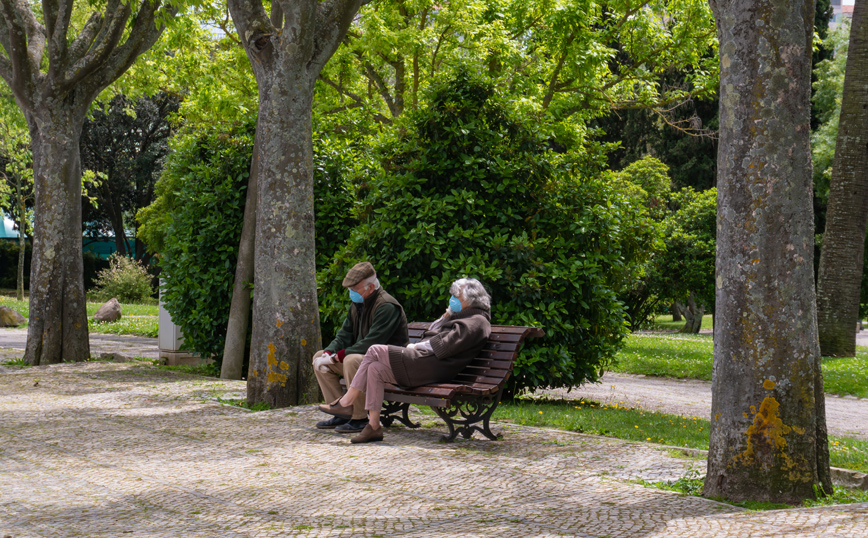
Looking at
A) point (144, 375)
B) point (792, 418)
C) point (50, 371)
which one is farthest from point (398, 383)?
point (50, 371)

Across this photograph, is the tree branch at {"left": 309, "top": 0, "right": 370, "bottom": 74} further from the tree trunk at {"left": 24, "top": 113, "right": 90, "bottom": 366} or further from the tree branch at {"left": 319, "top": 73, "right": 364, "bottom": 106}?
the tree branch at {"left": 319, "top": 73, "right": 364, "bottom": 106}

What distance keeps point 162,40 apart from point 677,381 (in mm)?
13691

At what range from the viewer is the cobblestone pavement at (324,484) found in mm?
4324

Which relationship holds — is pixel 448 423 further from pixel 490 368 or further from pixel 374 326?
pixel 374 326

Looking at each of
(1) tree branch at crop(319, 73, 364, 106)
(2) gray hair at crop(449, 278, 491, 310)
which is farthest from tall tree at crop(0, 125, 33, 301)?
(2) gray hair at crop(449, 278, 491, 310)

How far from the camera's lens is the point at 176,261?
1249 centimetres

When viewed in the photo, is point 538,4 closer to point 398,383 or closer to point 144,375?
point 144,375

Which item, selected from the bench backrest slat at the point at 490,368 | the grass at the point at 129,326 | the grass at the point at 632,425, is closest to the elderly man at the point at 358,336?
the bench backrest slat at the point at 490,368

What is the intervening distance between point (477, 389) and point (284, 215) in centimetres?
323

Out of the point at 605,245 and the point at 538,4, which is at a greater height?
the point at 538,4

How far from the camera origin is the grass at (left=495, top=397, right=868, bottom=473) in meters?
7.01

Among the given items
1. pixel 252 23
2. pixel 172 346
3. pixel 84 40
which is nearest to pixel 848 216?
pixel 252 23

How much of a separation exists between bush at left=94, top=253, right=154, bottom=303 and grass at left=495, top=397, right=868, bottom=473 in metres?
27.2

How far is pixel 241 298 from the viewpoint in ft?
38.1
